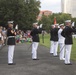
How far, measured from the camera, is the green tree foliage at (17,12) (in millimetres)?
63334

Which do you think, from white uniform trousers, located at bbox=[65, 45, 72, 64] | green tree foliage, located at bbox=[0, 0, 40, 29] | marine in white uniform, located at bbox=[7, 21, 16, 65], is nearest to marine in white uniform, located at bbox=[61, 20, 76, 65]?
white uniform trousers, located at bbox=[65, 45, 72, 64]

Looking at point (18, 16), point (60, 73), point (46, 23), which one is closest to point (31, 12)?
point (18, 16)

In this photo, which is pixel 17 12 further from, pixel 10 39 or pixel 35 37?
pixel 10 39

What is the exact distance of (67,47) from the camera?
46.5ft

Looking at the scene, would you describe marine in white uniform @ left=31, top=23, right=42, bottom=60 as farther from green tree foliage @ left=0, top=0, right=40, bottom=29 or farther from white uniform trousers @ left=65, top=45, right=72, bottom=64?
green tree foliage @ left=0, top=0, right=40, bottom=29

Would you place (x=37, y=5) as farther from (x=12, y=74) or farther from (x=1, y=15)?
(x=12, y=74)

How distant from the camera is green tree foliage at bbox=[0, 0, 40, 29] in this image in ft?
208

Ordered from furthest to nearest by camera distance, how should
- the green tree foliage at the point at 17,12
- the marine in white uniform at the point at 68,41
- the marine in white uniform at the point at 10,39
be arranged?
the green tree foliage at the point at 17,12 → the marine in white uniform at the point at 10,39 → the marine in white uniform at the point at 68,41

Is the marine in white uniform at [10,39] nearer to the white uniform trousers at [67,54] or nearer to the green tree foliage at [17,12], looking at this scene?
the white uniform trousers at [67,54]

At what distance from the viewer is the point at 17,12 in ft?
210

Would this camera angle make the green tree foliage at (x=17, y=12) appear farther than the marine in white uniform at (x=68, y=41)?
Yes

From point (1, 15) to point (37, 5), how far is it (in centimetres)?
994

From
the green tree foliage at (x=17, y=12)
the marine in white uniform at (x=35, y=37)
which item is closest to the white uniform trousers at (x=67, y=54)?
the marine in white uniform at (x=35, y=37)

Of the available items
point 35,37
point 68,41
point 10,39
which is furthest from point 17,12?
point 68,41
